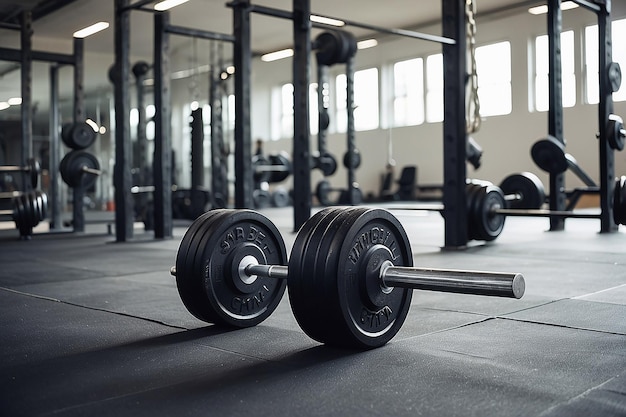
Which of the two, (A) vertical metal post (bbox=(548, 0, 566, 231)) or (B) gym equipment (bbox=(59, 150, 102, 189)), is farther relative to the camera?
(B) gym equipment (bbox=(59, 150, 102, 189))

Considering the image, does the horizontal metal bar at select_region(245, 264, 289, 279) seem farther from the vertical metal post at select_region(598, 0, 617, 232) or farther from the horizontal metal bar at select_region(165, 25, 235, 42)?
the vertical metal post at select_region(598, 0, 617, 232)

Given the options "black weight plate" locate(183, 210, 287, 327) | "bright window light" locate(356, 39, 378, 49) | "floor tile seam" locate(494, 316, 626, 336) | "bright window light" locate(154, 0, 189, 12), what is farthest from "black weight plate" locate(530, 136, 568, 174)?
"bright window light" locate(356, 39, 378, 49)

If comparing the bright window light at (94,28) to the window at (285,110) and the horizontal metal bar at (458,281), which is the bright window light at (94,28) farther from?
the horizontal metal bar at (458,281)

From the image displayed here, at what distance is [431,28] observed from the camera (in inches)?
473

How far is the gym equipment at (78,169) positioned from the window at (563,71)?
671 cm

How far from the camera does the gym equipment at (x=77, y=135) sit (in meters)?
6.41

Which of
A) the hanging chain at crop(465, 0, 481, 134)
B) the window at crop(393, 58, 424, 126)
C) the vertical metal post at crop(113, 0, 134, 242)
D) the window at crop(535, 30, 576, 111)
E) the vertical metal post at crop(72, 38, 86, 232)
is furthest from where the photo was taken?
the window at crop(393, 58, 424, 126)

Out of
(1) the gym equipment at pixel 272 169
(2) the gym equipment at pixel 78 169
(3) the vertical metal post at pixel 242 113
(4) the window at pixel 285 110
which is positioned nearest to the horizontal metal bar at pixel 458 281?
(3) the vertical metal post at pixel 242 113

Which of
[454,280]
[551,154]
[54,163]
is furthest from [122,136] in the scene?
[454,280]

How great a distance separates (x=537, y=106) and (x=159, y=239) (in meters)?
7.24

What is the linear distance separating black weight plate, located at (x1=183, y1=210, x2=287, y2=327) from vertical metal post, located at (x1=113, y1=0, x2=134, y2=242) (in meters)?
3.82

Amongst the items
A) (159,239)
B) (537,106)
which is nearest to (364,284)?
(159,239)

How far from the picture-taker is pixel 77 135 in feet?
21.2

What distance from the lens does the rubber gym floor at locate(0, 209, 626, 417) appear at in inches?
52.6
